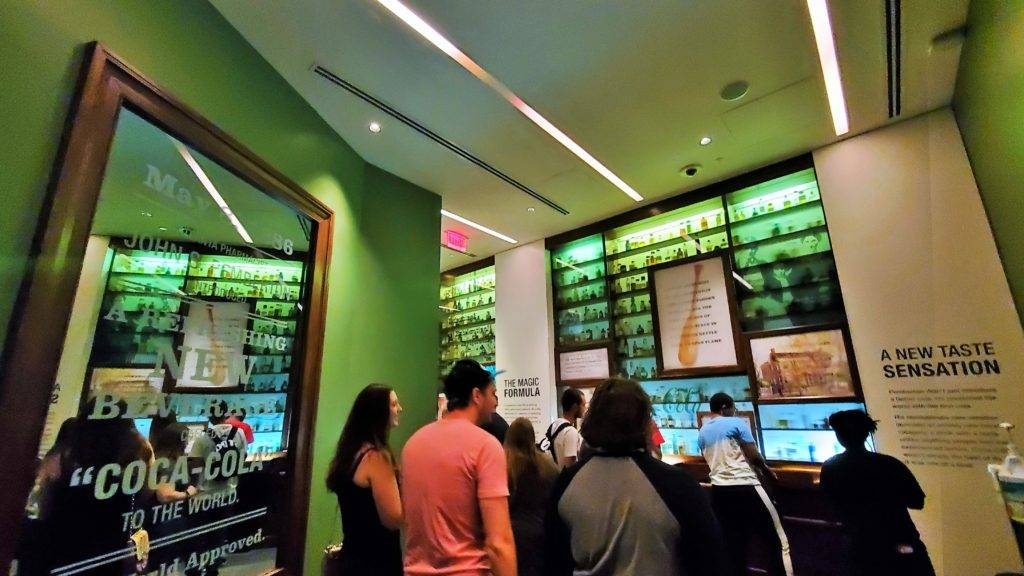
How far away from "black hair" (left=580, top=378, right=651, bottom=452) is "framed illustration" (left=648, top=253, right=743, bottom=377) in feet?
10.8

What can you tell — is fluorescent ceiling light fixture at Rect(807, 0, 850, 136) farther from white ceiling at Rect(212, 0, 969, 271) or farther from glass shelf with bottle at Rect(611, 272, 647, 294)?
glass shelf with bottle at Rect(611, 272, 647, 294)

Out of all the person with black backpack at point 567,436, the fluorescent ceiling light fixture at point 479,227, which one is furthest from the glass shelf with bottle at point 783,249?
the fluorescent ceiling light fixture at point 479,227

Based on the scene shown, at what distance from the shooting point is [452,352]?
7.18 m

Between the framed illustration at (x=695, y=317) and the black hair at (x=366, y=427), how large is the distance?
11.3 feet

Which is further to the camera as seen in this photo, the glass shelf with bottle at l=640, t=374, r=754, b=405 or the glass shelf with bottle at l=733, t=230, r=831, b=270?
the glass shelf with bottle at l=640, t=374, r=754, b=405

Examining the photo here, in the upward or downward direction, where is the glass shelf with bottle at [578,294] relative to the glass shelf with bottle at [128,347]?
upward

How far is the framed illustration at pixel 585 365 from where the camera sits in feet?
16.3

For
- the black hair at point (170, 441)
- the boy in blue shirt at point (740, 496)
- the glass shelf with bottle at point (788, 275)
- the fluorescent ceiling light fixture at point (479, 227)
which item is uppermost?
the fluorescent ceiling light fixture at point (479, 227)

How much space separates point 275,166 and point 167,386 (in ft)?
4.51

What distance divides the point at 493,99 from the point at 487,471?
2.56 m

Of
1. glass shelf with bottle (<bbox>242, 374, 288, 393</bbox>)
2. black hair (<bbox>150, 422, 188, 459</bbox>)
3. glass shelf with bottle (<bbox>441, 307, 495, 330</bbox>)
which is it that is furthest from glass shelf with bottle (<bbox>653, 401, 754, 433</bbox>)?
black hair (<bbox>150, 422, 188, 459</bbox>)

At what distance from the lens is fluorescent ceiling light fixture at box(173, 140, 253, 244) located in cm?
201

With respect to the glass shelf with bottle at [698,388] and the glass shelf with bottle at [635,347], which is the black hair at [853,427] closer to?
the glass shelf with bottle at [698,388]

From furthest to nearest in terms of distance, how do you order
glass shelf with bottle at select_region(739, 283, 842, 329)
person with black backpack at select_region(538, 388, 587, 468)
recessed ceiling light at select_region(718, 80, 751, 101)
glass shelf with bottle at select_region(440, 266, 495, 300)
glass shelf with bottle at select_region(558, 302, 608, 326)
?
glass shelf with bottle at select_region(440, 266, 495, 300) < glass shelf with bottle at select_region(558, 302, 608, 326) < glass shelf with bottle at select_region(739, 283, 842, 329) < recessed ceiling light at select_region(718, 80, 751, 101) < person with black backpack at select_region(538, 388, 587, 468)
